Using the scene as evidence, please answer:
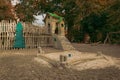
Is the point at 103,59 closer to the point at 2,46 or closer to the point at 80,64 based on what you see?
the point at 80,64

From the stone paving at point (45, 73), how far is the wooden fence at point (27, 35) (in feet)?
27.1

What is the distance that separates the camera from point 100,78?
12242 mm

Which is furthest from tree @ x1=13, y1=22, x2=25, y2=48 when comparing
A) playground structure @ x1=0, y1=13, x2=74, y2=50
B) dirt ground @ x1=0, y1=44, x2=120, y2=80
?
dirt ground @ x1=0, y1=44, x2=120, y2=80

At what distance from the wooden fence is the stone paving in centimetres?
825

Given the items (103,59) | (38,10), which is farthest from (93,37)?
(103,59)

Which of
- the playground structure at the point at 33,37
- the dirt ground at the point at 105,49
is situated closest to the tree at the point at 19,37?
the playground structure at the point at 33,37

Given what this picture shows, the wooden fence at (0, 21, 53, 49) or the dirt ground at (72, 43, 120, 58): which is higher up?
the wooden fence at (0, 21, 53, 49)

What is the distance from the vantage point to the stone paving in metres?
12.3

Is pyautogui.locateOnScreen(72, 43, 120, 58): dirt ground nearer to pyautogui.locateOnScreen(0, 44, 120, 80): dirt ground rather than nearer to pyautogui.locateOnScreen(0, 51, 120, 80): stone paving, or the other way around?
pyautogui.locateOnScreen(0, 44, 120, 80): dirt ground

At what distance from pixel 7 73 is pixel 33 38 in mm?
11801

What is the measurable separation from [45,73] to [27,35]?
11.9m

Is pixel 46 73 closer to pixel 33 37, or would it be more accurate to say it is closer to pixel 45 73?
pixel 45 73

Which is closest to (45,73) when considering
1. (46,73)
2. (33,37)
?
(46,73)

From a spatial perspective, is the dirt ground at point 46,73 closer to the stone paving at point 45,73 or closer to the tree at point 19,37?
the stone paving at point 45,73
